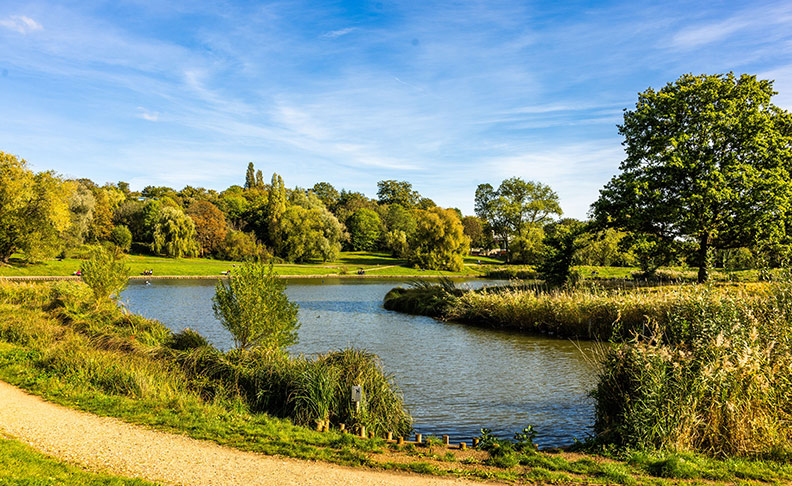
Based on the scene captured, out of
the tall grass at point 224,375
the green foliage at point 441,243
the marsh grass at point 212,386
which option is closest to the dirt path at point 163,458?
the marsh grass at point 212,386

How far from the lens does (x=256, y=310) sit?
487 inches

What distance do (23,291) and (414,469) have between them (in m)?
23.4

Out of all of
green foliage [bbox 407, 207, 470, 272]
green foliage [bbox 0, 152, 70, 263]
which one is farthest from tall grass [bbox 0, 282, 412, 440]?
green foliage [bbox 407, 207, 470, 272]

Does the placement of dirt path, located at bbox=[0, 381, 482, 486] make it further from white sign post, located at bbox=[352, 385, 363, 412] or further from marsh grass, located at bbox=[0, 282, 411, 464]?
white sign post, located at bbox=[352, 385, 363, 412]

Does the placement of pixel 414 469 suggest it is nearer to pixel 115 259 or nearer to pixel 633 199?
pixel 115 259

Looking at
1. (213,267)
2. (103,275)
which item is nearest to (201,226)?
(213,267)

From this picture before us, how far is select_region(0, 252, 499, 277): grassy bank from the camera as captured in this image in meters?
45.4

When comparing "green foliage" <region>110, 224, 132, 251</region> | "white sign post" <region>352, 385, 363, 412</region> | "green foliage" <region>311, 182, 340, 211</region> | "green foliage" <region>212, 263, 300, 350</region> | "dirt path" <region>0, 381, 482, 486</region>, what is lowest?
"dirt path" <region>0, 381, 482, 486</region>

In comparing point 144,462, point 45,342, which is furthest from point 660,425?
Result: point 45,342

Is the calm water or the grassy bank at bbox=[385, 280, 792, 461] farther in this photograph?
the calm water

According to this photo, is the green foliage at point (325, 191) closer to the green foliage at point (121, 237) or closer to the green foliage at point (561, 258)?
the green foliage at point (121, 237)

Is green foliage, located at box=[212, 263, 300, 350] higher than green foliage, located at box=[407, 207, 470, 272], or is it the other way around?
green foliage, located at box=[407, 207, 470, 272]

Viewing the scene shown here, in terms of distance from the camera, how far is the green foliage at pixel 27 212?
43.2 meters

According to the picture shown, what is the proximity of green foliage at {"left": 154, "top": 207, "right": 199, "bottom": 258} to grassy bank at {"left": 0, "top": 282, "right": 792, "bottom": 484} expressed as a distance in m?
52.8
